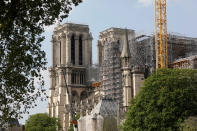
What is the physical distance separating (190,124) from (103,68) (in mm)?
69555

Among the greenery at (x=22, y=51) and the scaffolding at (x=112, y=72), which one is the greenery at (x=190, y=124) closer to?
the greenery at (x=22, y=51)

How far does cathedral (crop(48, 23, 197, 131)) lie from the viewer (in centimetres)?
9281

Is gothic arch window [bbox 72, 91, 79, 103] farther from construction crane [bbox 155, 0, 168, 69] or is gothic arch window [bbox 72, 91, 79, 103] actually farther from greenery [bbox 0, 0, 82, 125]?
greenery [bbox 0, 0, 82, 125]

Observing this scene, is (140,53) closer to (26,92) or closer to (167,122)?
(167,122)

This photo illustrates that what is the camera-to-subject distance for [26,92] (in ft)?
84.9

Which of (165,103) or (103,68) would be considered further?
(103,68)

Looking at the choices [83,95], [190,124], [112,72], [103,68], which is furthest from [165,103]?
[83,95]

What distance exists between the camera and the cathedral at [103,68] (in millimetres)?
92806

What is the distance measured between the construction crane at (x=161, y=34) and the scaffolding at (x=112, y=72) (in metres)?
12.1

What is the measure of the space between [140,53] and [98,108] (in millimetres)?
30841

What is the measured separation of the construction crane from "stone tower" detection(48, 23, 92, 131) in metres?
37.9

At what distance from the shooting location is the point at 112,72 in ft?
381

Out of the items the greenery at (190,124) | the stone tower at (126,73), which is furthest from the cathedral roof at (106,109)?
the greenery at (190,124)

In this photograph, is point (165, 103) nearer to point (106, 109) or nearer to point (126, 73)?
point (106, 109)
